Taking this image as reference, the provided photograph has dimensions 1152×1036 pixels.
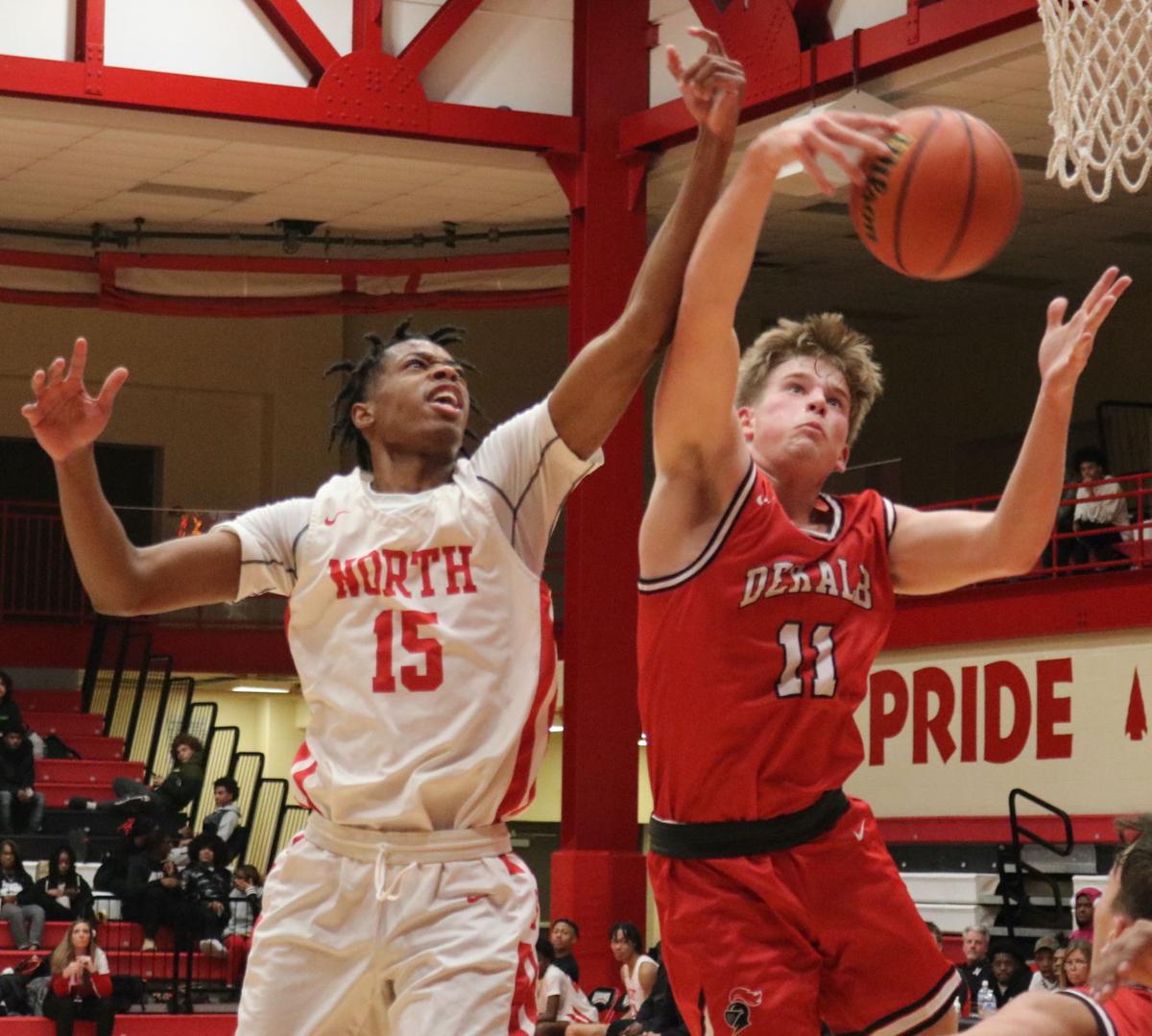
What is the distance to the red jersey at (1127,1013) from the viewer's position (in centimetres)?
260

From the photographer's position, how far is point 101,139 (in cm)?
1434

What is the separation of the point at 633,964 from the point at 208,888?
4.18 m

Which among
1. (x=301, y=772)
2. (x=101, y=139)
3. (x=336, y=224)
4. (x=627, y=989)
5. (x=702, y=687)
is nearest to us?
(x=702, y=687)

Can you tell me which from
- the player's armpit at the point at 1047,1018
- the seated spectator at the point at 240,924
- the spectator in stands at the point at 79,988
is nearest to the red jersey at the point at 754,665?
the player's armpit at the point at 1047,1018

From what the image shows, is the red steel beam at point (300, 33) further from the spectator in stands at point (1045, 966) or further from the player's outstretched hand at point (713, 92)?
the player's outstretched hand at point (713, 92)

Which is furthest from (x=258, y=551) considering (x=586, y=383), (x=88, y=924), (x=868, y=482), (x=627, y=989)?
(x=868, y=482)

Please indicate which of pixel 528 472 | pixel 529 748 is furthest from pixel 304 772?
pixel 528 472

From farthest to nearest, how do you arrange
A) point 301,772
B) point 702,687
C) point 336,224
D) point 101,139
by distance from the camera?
point 336,224
point 101,139
point 301,772
point 702,687

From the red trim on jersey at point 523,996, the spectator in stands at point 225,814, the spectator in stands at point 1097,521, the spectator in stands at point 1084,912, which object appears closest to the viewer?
the red trim on jersey at point 523,996

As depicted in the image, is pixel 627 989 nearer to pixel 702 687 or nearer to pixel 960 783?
pixel 960 783

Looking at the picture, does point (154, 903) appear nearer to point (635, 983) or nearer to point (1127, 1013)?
point (635, 983)

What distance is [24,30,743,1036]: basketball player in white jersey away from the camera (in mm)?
4117

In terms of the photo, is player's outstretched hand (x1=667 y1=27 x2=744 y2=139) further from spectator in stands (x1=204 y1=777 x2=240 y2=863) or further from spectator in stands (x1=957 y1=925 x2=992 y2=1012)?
spectator in stands (x1=204 y1=777 x2=240 y2=863)

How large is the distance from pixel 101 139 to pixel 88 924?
17.7 feet
